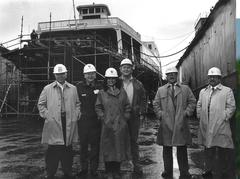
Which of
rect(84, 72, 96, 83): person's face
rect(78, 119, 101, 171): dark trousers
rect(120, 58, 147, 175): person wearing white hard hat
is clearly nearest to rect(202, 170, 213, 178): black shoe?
rect(120, 58, 147, 175): person wearing white hard hat

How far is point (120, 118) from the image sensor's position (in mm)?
4980

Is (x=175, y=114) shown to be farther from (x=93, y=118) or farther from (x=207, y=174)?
(x=93, y=118)

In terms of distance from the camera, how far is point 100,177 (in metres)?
5.24

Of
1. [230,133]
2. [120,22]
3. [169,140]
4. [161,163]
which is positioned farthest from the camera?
[120,22]

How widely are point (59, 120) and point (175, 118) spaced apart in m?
1.90

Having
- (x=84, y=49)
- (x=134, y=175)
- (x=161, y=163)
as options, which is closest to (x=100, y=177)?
(x=134, y=175)

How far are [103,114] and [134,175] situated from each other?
124cm

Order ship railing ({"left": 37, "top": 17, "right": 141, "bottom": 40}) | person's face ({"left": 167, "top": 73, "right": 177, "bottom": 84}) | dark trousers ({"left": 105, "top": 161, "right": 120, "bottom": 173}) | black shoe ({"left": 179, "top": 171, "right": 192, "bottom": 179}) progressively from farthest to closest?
ship railing ({"left": 37, "top": 17, "right": 141, "bottom": 40}) < person's face ({"left": 167, "top": 73, "right": 177, "bottom": 84}) < black shoe ({"left": 179, "top": 171, "right": 192, "bottom": 179}) < dark trousers ({"left": 105, "top": 161, "right": 120, "bottom": 173})

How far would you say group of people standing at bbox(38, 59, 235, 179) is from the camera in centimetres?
490

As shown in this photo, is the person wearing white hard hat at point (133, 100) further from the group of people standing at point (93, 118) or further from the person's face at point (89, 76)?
the person's face at point (89, 76)

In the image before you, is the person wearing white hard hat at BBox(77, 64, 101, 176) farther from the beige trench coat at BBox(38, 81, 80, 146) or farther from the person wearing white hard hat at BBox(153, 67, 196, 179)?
the person wearing white hard hat at BBox(153, 67, 196, 179)

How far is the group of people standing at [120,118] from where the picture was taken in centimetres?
490

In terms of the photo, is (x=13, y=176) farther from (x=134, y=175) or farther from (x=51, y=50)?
(x=51, y=50)

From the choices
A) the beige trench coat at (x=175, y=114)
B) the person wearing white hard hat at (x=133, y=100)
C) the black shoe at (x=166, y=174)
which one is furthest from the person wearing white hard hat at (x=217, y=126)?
the person wearing white hard hat at (x=133, y=100)
